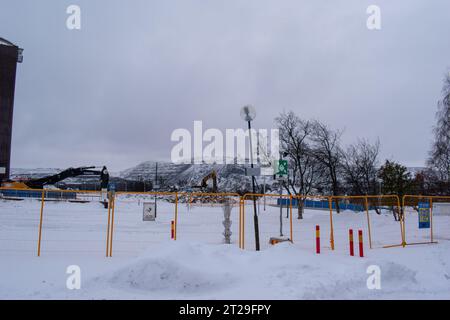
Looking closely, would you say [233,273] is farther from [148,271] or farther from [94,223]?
[94,223]

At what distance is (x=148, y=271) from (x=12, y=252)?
596 cm

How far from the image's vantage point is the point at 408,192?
2750cm

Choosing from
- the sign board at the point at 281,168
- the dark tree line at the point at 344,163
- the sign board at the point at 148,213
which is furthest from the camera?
the dark tree line at the point at 344,163

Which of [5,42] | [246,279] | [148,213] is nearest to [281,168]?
[148,213]

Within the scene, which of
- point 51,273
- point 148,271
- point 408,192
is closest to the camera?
A: point 148,271

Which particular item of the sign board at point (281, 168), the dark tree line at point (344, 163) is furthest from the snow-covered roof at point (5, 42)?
the sign board at point (281, 168)

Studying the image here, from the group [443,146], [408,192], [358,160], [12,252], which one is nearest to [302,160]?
[358,160]

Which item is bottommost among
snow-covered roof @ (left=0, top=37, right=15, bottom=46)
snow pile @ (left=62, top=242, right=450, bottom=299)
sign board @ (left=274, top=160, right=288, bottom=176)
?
snow pile @ (left=62, top=242, right=450, bottom=299)

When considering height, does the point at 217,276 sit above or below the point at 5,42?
below

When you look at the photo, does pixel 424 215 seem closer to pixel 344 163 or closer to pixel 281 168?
pixel 281 168

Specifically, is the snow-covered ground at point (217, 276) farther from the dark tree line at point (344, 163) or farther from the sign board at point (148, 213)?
the dark tree line at point (344, 163)

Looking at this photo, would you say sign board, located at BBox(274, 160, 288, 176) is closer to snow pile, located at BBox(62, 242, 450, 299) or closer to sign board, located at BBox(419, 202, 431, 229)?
snow pile, located at BBox(62, 242, 450, 299)

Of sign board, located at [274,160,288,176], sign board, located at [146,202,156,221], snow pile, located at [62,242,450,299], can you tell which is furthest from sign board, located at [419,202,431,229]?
sign board, located at [146,202,156,221]

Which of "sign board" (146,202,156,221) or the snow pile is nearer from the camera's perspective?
the snow pile
